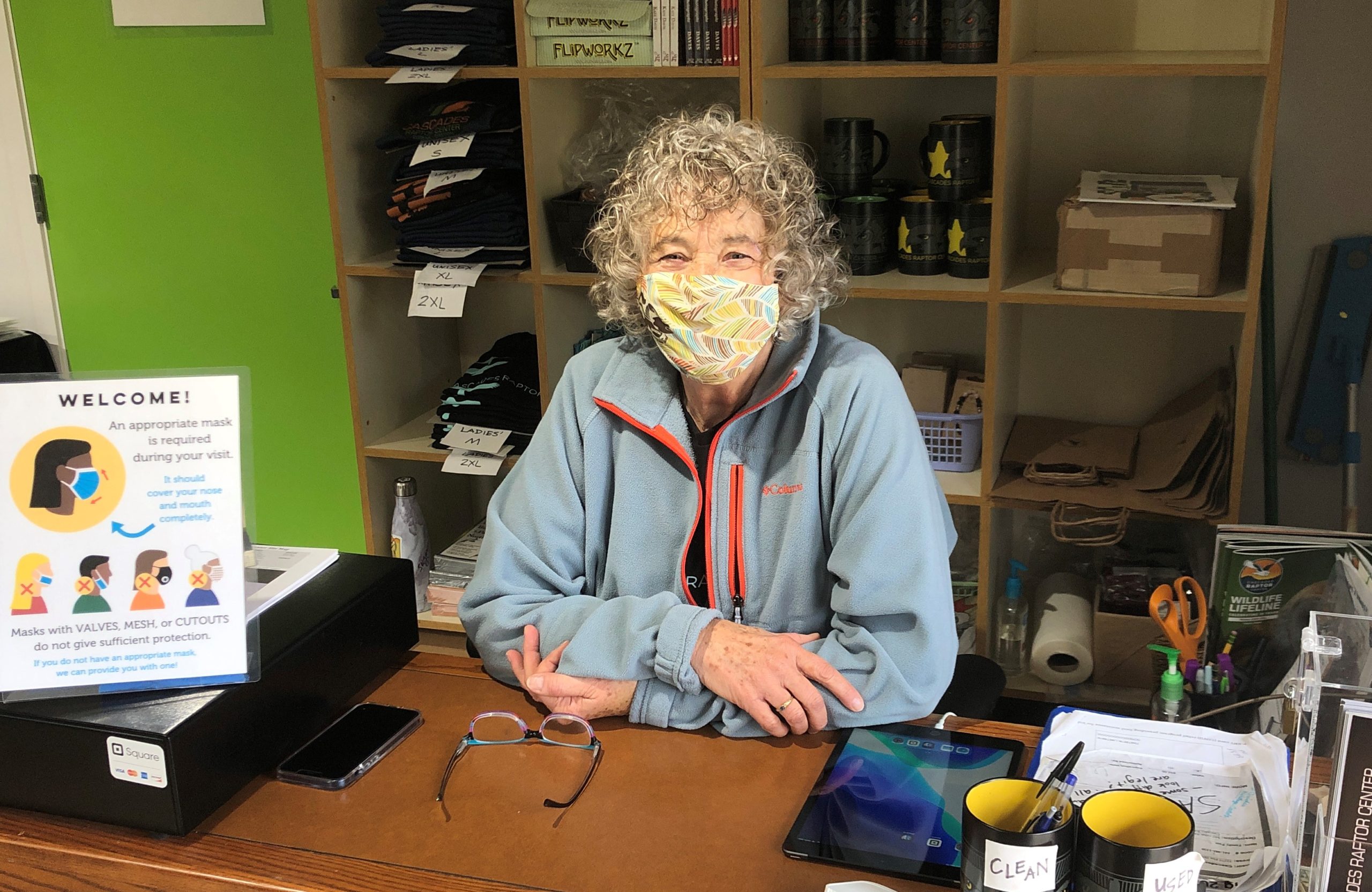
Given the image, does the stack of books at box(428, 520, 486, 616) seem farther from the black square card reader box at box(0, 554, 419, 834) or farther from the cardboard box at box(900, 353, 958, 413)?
the black square card reader box at box(0, 554, 419, 834)

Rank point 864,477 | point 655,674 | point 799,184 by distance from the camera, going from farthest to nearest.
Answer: point 799,184
point 864,477
point 655,674

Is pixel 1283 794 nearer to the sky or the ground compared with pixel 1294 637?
nearer to the sky

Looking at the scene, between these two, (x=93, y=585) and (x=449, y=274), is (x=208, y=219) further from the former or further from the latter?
(x=93, y=585)

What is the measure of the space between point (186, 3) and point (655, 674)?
7.76 ft

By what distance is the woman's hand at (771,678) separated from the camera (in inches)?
47.3

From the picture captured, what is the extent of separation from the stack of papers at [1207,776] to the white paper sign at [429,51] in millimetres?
1797

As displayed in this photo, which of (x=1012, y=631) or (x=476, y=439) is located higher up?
(x=476, y=439)

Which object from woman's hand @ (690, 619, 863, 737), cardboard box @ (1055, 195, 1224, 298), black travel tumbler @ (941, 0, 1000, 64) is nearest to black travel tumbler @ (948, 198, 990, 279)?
cardboard box @ (1055, 195, 1224, 298)

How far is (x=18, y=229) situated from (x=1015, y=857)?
319cm

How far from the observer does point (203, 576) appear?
1.08 metres

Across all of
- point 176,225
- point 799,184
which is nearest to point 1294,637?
point 799,184

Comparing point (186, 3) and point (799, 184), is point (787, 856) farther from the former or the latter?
point (186, 3)

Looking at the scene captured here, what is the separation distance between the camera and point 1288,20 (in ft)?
7.49

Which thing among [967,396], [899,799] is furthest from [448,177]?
[899,799]
